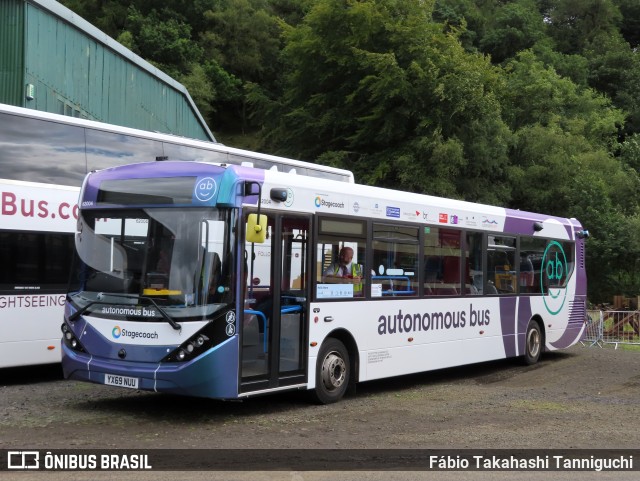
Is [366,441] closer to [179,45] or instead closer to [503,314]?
[503,314]

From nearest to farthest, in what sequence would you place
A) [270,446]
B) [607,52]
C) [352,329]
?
[270,446], [352,329], [607,52]

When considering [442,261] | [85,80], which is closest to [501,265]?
[442,261]

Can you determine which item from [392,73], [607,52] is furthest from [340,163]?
[607,52]

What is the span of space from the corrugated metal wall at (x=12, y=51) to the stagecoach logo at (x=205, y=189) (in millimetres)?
11954

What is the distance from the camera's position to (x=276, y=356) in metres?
9.34

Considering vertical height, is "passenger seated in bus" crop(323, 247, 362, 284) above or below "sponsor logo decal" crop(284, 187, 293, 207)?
below

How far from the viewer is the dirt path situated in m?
7.98

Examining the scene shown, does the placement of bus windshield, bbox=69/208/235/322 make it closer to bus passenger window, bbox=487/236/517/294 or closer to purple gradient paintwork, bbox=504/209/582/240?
bus passenger window, bbox=487/236/517/294

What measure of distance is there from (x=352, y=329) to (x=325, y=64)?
27592 mm

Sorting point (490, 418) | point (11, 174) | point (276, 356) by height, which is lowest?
point (490, 418)

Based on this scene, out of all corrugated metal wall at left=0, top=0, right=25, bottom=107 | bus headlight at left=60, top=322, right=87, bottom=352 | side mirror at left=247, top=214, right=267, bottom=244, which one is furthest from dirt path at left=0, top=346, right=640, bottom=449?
corrugated metal wall at left=0, top=0, right=25, bottom=107

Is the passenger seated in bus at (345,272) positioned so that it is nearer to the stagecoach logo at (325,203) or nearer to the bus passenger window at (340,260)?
the bus passenger window at (340,260)

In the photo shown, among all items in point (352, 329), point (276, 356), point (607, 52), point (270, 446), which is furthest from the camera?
point (607, 52)

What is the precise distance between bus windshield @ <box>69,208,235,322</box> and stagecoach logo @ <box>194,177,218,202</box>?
0.48 feet
